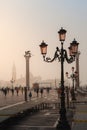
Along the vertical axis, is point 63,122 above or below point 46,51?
below

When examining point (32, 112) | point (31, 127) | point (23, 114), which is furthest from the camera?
point (32, 112)

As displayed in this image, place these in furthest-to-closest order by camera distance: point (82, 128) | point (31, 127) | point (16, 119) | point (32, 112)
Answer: point (32, 112), point (16, 119), point (31, 127), point (82, 128)

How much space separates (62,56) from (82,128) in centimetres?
336

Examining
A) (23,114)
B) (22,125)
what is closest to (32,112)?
(23,114)

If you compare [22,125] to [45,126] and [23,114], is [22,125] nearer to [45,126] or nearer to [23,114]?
[45,126]

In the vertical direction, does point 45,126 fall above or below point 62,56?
below

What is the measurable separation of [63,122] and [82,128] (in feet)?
4.18

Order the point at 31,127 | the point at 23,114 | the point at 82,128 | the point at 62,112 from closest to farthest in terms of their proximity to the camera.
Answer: the point at 82,128
the point at 62,112
the point at 31,127
the point at 23,114

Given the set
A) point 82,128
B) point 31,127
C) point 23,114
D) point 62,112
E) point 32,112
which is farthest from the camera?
point 32,112

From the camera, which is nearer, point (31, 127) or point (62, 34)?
point (62, 34)

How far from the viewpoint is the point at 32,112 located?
31094 mm

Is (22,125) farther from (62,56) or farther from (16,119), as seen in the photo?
(62,56)

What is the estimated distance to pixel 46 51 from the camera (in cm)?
1989

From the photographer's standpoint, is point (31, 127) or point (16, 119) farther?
point (16, 119)
